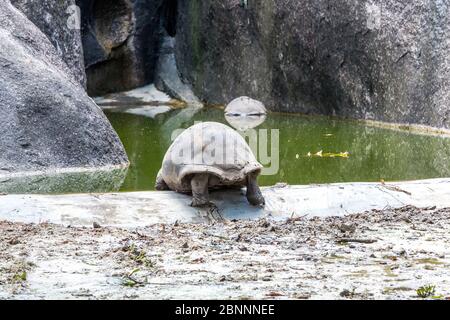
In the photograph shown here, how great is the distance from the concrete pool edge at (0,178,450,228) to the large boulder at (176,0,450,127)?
6.39 meters

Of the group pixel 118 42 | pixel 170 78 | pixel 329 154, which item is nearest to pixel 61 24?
pixel 329 154

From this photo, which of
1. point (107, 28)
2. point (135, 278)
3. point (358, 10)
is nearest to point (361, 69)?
point (358, 10)

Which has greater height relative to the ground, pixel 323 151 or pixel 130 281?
pixel 130 281

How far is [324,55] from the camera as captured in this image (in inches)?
625

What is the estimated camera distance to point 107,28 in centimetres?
2000

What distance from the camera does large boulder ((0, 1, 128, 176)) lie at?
30.3 feet

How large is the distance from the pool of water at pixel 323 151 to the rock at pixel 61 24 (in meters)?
1.27

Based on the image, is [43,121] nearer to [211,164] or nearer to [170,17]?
[211,164]

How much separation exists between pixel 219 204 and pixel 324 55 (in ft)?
31.5

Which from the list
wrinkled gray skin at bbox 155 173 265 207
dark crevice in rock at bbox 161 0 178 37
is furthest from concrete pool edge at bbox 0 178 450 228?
dark crevice in rock at bbox 161 0 178 37

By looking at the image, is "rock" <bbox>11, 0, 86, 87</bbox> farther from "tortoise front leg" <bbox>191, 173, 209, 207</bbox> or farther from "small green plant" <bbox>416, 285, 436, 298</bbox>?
"small green plant" <bbox>416, 285, 436, 298</bbox>

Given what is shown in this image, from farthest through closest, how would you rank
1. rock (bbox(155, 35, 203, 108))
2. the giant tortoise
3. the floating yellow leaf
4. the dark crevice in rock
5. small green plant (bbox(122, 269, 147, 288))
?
the dark crevice in rock, rock (bbox(155, 35, 203, 108)), the floating yellow leaf, the giant tortoise, small green plant (bbox(122, 269, 147, 288))

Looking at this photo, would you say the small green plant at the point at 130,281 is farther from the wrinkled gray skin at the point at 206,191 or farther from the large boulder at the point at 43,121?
the large boulder at the point at 43,121

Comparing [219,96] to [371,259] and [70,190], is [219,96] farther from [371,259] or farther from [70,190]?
[371,259]
